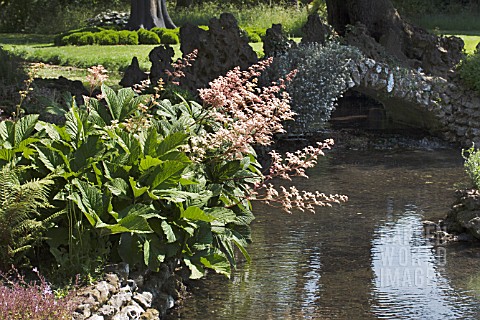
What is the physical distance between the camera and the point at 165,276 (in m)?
6.52

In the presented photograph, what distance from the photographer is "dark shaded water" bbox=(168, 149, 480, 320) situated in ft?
21.5

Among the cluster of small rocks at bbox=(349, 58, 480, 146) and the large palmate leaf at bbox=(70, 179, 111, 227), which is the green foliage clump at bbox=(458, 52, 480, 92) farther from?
the large palmate leaf at bbox=(70, 179, 111, 227)

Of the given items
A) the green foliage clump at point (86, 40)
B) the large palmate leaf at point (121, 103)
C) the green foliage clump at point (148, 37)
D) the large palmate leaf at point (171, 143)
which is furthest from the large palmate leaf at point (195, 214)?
the green foliage clump at point (86, 40)

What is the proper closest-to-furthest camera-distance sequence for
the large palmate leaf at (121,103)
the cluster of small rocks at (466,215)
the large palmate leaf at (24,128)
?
the large palmate leaf at (24,128) < the large palmate leaf at (121,103) < the cluster of small rocks at (466,215)

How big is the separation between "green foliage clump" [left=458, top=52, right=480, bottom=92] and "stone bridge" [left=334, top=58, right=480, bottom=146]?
0.16 metres

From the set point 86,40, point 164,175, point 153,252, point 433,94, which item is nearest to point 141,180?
point 164,175

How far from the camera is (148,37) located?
25.8 meters

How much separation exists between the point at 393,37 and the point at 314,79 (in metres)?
2.80

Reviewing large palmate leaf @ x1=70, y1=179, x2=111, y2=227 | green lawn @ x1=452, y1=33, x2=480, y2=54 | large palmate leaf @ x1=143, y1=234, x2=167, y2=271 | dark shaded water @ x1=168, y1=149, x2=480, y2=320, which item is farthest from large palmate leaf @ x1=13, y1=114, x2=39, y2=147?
green lawn @ x1=452, y1=33, x2=480, y2=54

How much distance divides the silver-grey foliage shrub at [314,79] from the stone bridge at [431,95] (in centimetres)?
21

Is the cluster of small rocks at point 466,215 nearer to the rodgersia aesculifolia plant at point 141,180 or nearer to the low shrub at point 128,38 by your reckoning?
the rodgersia aesculifolia plant at point 141,180

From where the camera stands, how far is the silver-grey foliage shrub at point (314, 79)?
13273mm

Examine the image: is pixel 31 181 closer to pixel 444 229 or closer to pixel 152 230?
pixel 152 230

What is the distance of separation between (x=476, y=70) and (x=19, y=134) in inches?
361
